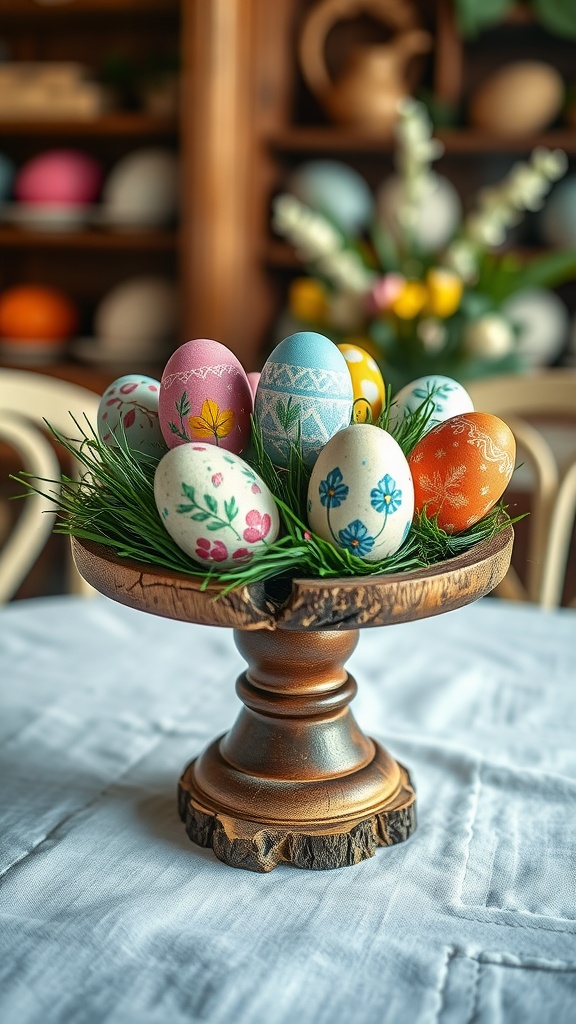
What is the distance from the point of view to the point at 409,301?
5.33 feet

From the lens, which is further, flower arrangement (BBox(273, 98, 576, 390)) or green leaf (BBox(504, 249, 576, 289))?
green leaf (BBox(504, 249, 576, 289))

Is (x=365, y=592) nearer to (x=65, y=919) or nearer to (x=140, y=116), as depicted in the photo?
(x=65, y=919)

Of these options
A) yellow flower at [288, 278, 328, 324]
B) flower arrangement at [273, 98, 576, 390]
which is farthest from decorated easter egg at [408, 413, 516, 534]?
yellow flower at [288, 278, 328, 324]

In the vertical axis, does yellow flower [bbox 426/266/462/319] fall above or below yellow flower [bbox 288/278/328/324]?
above

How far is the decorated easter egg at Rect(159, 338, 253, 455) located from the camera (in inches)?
23.8

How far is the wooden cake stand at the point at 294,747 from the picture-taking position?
541 millimetres

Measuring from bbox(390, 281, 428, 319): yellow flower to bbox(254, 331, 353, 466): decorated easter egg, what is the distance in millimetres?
1040

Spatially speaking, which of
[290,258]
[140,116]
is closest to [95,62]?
[140,116]

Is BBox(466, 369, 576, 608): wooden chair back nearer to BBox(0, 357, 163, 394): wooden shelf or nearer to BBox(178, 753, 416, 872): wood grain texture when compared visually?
BBox(178, 753, 416, 872): wood grain texture

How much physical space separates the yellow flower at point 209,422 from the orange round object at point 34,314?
1846 millimetres

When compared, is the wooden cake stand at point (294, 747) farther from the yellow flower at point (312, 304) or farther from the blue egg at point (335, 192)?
the blue egg at point (335, 192)

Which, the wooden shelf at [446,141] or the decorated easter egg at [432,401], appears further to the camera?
the wooden shelf at [446,141]

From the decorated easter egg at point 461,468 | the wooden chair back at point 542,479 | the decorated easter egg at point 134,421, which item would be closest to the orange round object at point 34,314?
the wooden chair back at point 542,479

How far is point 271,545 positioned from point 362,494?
53mm
